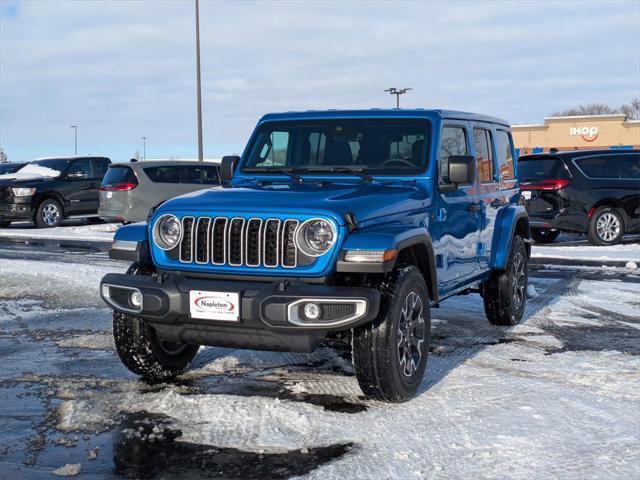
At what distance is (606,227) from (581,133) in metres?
49.0

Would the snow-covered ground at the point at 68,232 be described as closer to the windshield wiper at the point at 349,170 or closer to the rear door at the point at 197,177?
the rear door at the point at 197,177

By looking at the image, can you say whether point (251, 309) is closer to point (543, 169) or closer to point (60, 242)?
point (543, 169)

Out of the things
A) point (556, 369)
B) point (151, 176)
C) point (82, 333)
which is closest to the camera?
point (556, 369)

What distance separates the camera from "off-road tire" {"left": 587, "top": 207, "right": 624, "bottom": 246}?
578 inches

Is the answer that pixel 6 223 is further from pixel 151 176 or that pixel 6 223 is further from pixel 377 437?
pixel 377 437

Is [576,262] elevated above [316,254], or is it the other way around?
[316,254]

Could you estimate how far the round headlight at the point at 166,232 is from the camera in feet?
16.0

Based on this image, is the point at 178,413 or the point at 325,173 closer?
the point at 178,413

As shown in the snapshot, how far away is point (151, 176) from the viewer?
16578 mm

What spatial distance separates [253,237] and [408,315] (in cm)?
111

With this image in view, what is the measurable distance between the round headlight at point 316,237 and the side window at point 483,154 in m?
2.66

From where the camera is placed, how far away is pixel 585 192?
1434cm

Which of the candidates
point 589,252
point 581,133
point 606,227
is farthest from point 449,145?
point 581,133

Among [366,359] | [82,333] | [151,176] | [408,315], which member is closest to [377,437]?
[366,359]
